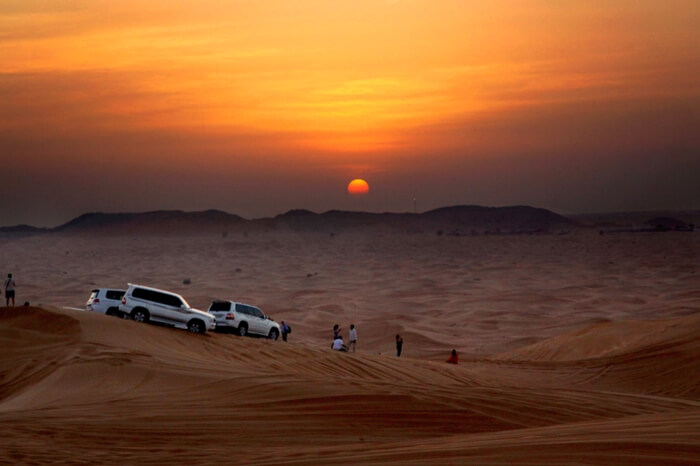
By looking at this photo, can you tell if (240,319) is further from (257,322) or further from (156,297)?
(156,297)

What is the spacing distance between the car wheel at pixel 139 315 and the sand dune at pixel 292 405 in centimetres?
186

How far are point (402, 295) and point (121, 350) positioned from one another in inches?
2207

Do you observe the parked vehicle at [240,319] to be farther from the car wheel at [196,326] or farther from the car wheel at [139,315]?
the car wheel at [139,315]

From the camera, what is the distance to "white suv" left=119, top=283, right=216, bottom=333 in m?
29.1

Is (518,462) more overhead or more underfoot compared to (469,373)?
more overhead

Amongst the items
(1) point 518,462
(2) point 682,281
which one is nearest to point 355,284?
(2) point 682,281

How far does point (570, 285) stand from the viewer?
8500cm

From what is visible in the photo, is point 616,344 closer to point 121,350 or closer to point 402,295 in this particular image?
point 121,350

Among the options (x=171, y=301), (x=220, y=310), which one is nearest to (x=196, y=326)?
(x=171, y=301)

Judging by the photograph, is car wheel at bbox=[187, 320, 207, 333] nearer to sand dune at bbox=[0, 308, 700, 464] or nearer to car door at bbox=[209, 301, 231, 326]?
sand dune at bbox=[0, 308, 700, 464]

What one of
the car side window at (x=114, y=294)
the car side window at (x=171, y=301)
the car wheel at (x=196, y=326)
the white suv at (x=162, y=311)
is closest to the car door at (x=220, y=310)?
the white suv at (x=162, y=311)

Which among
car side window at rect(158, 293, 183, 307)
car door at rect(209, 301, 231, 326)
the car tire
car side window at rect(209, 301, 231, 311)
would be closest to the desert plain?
car side window at rect(158, 293, 183, 307)

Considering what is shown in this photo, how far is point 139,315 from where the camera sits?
29250 millimetres

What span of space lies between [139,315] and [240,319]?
414 cm
